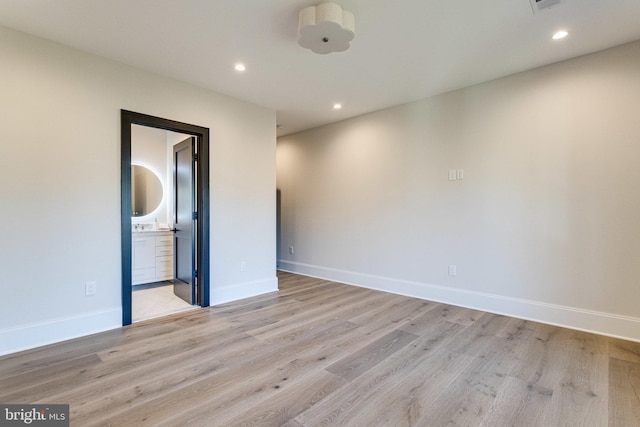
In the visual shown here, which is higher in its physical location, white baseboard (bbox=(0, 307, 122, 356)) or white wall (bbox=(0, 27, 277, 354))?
white wall (bbox=(0, 27, 277, 354))

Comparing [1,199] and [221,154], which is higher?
[221,154]

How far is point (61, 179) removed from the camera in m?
2.61

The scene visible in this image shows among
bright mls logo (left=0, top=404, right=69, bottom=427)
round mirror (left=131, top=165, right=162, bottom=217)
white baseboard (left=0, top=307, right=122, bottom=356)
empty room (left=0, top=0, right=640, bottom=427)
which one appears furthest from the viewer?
round mirror (left=131, top=165, right=162, bottom=217)

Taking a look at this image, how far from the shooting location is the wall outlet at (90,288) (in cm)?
273

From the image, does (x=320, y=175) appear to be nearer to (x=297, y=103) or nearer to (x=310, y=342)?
(x=297, y=103)

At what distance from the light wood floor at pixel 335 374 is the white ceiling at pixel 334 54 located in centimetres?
264

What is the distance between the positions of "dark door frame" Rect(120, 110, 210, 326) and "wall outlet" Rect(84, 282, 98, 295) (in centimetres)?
22

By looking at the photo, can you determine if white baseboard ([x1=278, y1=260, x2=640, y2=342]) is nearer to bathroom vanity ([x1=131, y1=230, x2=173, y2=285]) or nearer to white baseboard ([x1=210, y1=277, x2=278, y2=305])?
white baseboard ([x1=210, y1=277, x2=278, y2=305])

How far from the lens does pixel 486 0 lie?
2070 millimetres

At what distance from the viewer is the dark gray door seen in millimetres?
3617

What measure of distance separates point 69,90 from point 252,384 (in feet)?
9.81

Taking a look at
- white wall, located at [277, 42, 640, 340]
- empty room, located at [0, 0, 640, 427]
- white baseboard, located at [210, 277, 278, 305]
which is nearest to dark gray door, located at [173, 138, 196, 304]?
empty room, located at [0, 0, 640, 427]

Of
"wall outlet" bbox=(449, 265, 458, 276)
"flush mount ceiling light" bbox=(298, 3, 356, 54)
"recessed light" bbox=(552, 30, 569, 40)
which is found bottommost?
"wall outlet" bbox=(449, 265, 458, 276)

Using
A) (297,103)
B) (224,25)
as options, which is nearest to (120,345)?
(224,25)
